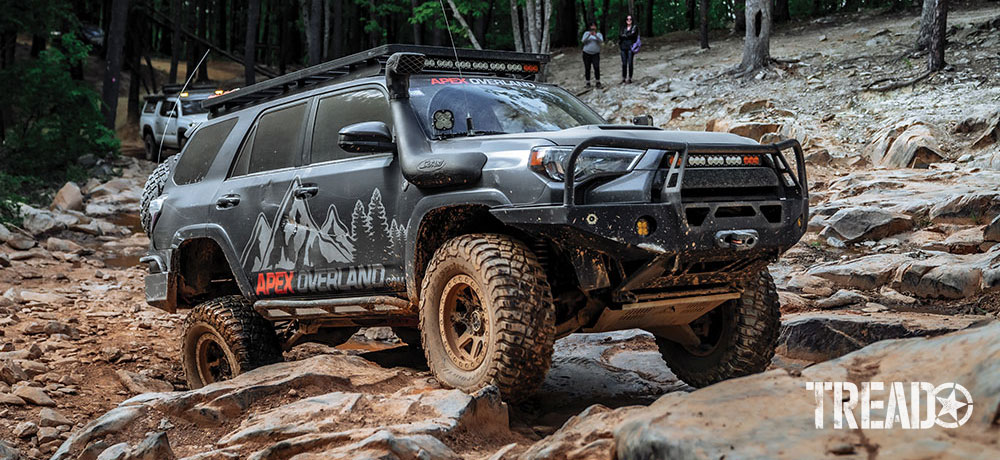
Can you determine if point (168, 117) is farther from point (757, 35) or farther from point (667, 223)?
point (667, 223)

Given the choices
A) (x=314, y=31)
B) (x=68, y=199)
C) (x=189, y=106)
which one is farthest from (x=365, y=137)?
(x=314, y=31)

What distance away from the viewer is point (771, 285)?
5309mm

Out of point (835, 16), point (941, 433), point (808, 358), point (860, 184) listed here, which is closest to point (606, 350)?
point (808, 358)

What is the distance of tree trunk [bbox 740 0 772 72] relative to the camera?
18.3 metres

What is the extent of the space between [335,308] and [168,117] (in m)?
18.4

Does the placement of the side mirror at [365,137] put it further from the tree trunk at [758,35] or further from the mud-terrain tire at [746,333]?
the tree trunk at [758,35]

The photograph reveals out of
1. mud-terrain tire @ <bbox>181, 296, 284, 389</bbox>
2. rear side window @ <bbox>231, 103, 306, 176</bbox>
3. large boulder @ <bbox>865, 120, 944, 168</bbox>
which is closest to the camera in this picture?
rear side window @ <bbox>231, 103, 306, 176</bbox>

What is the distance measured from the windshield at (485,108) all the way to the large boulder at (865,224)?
16.9 ft

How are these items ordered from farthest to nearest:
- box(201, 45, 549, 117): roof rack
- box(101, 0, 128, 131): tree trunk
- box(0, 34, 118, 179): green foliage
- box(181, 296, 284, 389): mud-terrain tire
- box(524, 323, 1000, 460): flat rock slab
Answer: box(101, 0, 128, 131): tree trunk → box(0, 34, 118, 179): green foliage → box(181, 296, 284, 389): mud-terrain tire → box(201, 45, 549, 117): roof rack → box(524, 323, 1000, 460): flat rock slab

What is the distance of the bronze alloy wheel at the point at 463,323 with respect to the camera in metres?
4.72

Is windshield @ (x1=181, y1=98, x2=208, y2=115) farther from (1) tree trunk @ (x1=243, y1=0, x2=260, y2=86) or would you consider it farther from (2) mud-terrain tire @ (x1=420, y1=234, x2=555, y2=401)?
(2) mud-terrain tire @ (x1=420, y1=234, x2=555, y2=401)

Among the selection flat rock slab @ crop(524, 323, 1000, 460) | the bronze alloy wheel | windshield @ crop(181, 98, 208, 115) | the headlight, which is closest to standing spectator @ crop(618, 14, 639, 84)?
windshield @ crop(181, 98, 208, 115)

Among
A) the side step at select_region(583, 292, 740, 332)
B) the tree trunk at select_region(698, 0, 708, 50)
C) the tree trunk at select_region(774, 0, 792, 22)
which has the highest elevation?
the tree trunk at select_region(774, 0, 792, 22)

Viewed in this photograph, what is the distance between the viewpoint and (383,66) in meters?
5.55
